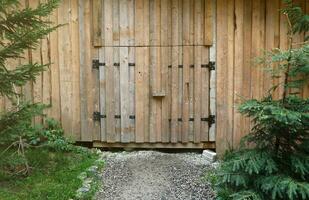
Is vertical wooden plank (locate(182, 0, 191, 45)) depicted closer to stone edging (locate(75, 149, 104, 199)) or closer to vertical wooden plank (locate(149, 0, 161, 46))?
vertical wooden plank (locate(149, 0, 161, 46))

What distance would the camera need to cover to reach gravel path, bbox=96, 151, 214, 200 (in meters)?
4.92

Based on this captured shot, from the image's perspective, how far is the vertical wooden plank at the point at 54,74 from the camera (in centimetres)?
619

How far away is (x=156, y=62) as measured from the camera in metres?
6.12

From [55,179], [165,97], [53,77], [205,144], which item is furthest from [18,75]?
[205,144]

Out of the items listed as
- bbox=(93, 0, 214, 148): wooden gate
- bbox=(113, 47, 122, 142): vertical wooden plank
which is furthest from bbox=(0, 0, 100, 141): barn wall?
bbox=(113, 47, 122, 142): vertical wooden plank

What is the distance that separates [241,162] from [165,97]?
2.08 meters

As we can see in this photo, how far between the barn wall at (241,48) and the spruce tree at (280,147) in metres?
1.38

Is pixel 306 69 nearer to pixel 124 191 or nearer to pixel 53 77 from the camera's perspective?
pixel 124 191

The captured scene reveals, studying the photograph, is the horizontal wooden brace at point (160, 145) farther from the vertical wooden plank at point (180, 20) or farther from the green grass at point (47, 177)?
the vertical wooden plank at point (180, 20)

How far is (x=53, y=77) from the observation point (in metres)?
6.24

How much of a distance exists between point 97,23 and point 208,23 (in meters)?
1.62

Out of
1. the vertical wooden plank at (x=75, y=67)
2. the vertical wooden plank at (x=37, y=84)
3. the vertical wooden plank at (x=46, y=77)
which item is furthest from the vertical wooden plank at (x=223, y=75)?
the vertical wooden plank at (x=37, y=84)

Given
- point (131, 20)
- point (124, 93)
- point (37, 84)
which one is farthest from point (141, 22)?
point (37, 84)

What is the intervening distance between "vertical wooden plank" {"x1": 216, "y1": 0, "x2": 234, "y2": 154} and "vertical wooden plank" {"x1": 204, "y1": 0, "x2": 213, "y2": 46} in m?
0.11
